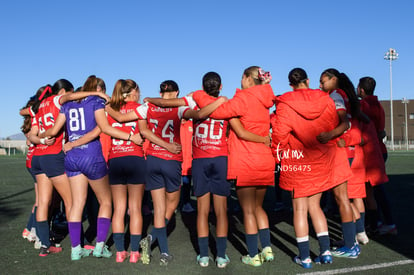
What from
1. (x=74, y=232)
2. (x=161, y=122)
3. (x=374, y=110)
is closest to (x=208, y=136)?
(x=161, y=122)

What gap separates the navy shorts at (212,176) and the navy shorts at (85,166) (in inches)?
47.9

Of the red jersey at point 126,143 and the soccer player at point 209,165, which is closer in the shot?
the soccer player at point 209,165

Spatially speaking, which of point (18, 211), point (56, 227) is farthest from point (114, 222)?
point (18, 211)

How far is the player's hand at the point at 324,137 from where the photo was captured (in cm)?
436

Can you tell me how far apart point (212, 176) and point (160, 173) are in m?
0.62

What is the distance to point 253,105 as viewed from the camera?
14.3 ft

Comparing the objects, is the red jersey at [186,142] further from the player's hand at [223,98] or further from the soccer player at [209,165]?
the player's hand at [223,98]

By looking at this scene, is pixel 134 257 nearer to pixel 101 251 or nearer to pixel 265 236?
pixel 101 251

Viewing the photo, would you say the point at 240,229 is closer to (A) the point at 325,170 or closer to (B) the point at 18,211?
(A) the point at 325,170

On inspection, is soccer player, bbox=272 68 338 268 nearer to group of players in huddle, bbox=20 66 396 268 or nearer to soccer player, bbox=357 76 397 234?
group of players in huddle, bbox=20 66 396 268

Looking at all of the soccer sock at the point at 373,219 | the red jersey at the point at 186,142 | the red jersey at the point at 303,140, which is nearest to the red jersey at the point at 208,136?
the red jersey at the point at 303,140

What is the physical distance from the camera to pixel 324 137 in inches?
172

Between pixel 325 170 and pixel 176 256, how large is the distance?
2.12 metres

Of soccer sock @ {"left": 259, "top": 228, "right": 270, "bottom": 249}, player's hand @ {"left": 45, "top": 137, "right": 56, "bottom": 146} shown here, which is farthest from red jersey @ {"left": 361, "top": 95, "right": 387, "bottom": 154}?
player's hand @ {"left": 45, "top": 137, "right": 56, "bottom": 146}
